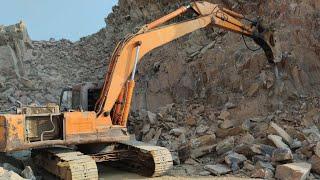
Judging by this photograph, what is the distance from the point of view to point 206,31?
624 inches

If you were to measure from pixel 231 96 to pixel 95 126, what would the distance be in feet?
16.4

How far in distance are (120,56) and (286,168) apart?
149 inches

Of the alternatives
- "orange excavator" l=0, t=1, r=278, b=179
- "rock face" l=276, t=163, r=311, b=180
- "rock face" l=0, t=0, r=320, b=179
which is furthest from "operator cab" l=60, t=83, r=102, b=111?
"rock face" l=276, t=163, r=311, b=180

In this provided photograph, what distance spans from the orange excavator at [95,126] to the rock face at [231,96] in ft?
3.96

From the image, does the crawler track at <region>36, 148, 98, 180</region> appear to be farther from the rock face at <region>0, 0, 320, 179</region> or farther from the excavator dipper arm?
the rock face at <region>0, 0, 320, 179</region>

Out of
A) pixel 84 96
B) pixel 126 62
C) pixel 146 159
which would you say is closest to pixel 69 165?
pixel 146 159

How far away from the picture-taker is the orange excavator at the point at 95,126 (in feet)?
26.5

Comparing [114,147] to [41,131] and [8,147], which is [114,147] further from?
[8,147]

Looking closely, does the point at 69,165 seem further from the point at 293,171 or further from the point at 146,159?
the point at 293,171

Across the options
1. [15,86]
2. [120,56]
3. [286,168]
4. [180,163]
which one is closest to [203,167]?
[180,163]

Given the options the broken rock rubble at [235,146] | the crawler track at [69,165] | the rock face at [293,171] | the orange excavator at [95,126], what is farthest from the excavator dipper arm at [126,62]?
the rock face at [293,171]

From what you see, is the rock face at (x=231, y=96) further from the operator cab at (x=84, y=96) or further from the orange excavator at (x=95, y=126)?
the operator cab at (x=84, y=96)

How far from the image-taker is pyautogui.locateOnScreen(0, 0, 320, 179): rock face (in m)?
9.39

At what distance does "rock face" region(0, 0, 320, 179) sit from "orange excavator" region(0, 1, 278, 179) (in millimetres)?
1206
